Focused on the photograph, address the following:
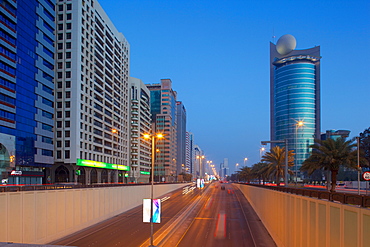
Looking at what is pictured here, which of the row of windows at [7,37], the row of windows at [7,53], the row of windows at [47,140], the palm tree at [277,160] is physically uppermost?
the row of windows at [7,37]

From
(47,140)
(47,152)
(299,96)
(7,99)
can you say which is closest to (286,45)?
(299,96)

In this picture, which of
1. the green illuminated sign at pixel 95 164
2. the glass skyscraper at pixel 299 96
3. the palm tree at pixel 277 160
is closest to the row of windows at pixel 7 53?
the green illuminated sign at pixel 95 164

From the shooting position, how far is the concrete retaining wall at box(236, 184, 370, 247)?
33.9ft

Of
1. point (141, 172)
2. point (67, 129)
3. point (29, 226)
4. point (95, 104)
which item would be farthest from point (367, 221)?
point (141, 172)

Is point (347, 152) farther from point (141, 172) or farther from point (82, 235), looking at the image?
point (141, 172)

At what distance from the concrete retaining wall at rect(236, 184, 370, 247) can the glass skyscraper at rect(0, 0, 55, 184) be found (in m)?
59.1

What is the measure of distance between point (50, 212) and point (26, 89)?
5146 cm

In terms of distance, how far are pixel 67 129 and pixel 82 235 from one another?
56.9m

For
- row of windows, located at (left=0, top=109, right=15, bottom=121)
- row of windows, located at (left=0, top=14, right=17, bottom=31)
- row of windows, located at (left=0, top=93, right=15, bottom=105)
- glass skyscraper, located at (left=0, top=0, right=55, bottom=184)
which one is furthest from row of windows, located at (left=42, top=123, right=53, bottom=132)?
row of windows, located at (left=0, top=14, right=17, bottom=31)

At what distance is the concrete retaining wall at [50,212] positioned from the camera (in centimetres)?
2394

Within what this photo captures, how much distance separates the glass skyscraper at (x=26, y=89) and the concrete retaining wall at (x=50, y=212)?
3408cm

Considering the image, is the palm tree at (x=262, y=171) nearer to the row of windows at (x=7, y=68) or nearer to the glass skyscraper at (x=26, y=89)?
the glass skyscraper at (x=26, y=89)

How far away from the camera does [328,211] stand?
1326cm

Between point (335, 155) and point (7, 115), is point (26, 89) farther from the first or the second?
point (335, 155)
